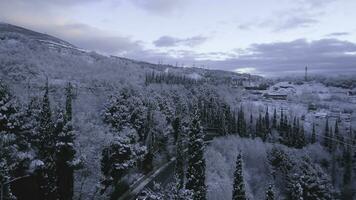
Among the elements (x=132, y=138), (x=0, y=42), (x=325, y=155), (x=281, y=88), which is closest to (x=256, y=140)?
(x=325, y=155)

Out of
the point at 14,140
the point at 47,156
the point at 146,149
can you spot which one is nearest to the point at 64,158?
the point at 47,156

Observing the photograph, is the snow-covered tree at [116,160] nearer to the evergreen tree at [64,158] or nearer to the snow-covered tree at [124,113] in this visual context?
the evergreen tree at [64,158]

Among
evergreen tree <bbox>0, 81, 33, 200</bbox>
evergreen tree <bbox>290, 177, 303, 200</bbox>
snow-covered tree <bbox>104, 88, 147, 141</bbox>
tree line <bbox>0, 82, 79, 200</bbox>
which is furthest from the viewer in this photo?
snow-covered tree <bbox>104, 88, 147, 141</bbox>

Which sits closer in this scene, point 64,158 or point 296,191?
point 64,158

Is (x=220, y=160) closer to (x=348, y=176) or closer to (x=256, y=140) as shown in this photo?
(x=256, y=140)

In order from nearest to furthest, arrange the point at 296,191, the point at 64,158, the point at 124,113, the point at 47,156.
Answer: the point at 47,156 → the point at 64,158 → the point at 296,191 → the point at 124,113

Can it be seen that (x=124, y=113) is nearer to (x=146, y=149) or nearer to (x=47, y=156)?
(x=146, y=149)

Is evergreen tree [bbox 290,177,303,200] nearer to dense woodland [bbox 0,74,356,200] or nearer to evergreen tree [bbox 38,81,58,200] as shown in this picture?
dense woodland [bbox 0,74,356,200]

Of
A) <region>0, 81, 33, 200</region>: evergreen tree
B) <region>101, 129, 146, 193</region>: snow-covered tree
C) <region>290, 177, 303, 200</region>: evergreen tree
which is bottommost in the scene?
<region>290, 177, 303, 200</region>: evergreen tree

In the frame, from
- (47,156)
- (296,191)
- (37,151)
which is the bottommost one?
(296,191)

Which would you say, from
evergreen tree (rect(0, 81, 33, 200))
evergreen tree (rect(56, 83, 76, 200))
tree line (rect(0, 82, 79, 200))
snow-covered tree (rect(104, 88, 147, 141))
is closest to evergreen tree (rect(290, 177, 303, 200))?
snow-covered tree (rect(104, 88, 147, 141))
